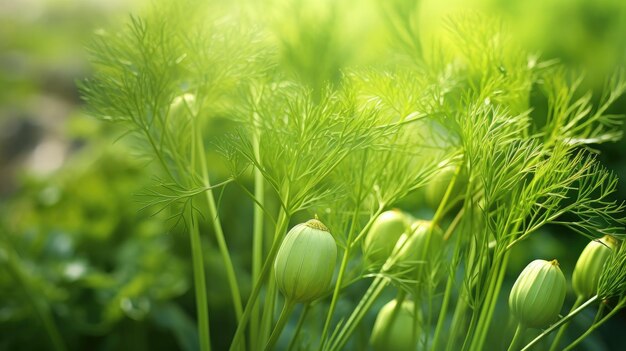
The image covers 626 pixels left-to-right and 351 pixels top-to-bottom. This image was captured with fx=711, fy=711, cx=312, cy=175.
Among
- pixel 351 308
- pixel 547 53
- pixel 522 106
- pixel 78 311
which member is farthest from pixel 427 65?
pixel 547 53

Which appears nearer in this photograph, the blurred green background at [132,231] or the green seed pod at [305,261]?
the green seed pod at [305,261]

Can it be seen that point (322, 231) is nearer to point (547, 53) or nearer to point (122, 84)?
point (122, 84)

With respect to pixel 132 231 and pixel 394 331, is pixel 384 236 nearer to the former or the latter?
pixel 394 331

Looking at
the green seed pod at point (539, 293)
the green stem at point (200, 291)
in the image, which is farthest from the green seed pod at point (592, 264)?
the green stem at point (200, 291)

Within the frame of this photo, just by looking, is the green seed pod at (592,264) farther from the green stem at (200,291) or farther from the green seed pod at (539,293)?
the green stem at (200,291)

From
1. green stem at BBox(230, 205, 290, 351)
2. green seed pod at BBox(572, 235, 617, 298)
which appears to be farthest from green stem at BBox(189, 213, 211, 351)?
green seed pod at BBox(572, 235, 617, 298)

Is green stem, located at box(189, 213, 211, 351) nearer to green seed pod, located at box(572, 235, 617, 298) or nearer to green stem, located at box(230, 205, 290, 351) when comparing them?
green stem, located at box(230, 205, 290, 351)
